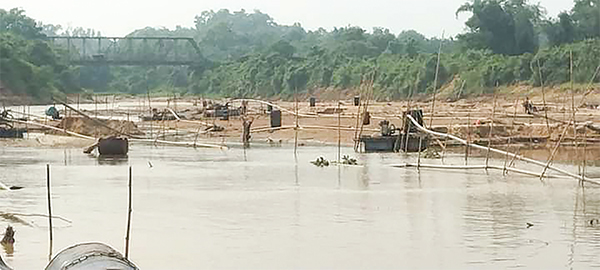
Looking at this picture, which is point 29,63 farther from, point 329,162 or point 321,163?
point 321,163

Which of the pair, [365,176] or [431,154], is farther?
[431,154]

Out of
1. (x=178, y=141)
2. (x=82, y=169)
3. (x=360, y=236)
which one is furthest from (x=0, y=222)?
(x=178, y=141)

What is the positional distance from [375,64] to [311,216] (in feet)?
157

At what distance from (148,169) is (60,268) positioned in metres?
16.3

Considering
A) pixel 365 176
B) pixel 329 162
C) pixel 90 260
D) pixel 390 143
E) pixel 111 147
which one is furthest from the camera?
pixel 111 147

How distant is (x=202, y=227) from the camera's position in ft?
47.3

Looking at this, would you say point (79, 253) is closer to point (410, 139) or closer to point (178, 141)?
point (410, 139)

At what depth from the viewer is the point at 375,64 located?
62906 mm

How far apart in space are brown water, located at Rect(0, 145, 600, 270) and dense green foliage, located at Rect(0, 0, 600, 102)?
1132 cm

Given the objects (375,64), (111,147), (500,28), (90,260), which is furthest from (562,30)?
(90,260)

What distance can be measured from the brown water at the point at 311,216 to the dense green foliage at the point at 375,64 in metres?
11.3

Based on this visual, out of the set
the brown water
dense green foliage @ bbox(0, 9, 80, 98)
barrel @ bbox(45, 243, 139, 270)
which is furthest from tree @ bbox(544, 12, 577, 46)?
barrel @ bbox(45, 243, 139, 270)

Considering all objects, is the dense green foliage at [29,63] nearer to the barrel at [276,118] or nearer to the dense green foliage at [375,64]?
the dense green foliage at [375,64]

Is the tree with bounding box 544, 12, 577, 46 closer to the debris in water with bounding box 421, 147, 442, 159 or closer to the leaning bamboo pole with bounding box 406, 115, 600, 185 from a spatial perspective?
the debris in water with bounding box 421, 147, 442, 159
